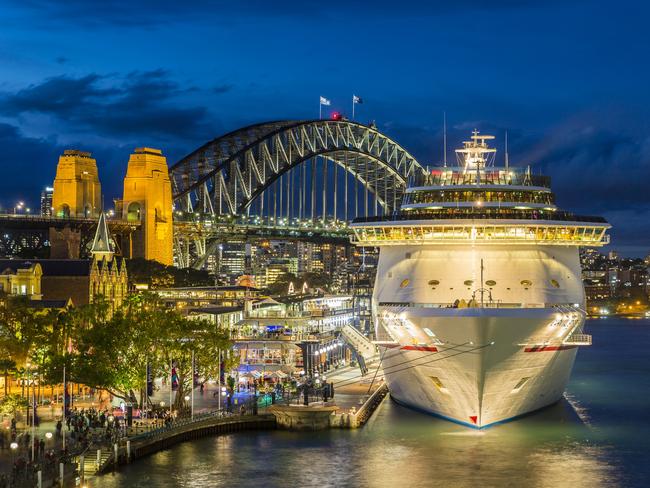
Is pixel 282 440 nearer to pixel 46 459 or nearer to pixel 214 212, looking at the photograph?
pixel 46 459

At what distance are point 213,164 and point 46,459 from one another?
284 ft

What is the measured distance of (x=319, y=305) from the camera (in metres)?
92.0

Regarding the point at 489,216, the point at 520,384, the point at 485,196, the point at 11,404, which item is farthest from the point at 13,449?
the point at 485,196

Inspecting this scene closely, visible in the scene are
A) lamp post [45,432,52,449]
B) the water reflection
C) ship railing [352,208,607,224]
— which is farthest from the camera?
ship railing [352,208,607,224]

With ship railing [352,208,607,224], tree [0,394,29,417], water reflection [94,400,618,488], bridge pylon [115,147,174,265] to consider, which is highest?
bridge pylon [115,147,174,265]

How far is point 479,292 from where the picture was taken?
168 feet

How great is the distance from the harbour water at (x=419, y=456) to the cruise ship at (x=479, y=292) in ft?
4.66

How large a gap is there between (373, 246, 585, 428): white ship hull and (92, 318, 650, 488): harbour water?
4.45 ft

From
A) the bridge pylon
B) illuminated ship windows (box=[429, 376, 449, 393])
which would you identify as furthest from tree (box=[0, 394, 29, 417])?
the bridge pylon

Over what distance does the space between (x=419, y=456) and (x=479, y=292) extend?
338 inches

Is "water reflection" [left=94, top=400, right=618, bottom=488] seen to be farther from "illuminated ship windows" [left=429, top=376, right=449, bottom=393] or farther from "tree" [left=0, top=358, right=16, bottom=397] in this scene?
"tree" [left=0, top=358, right=16, bottom=397]

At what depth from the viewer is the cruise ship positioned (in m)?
46.6

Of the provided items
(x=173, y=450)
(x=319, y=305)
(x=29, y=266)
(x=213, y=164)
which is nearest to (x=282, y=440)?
(x=173, y=450)

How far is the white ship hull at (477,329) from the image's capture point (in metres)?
46.2
